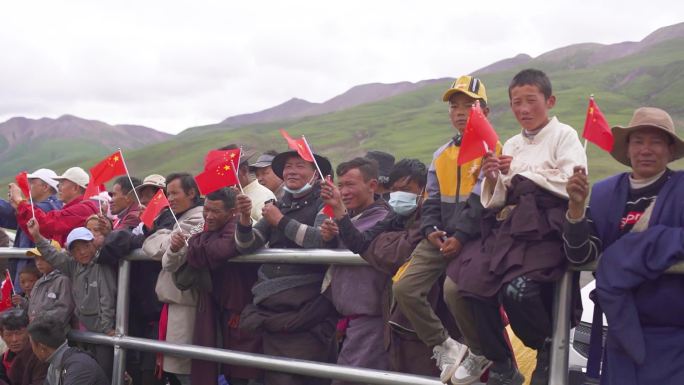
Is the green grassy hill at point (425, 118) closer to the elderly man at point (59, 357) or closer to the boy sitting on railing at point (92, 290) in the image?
the boy sitting on railing at point (92, 290)

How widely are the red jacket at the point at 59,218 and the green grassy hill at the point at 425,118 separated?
76.3 m

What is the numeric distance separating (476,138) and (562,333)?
970 millimetres

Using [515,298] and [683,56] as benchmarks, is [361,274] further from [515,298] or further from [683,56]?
[683,56]

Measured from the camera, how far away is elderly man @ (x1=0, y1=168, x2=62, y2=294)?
7.85 metres

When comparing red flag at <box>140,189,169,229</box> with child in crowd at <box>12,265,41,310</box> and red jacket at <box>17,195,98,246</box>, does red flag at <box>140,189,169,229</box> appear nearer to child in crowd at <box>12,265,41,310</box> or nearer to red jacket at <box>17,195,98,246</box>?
red jacket at <box>17,195,98,246</box>

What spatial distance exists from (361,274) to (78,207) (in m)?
3.32

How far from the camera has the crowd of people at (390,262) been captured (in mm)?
3436

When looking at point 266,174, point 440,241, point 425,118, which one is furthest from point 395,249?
point 425,118

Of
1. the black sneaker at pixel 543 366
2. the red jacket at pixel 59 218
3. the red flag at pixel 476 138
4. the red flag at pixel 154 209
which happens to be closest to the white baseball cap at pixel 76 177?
the red jacket at pixel 59 218

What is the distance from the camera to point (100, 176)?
6.80m

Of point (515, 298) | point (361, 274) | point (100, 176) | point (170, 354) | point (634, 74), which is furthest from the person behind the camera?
point (634, 74)

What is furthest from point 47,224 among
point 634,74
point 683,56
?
point 683,56

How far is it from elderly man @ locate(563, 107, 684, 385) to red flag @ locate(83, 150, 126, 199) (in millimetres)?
4265

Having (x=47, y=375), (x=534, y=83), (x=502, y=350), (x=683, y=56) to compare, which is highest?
(x=683, y=56)
